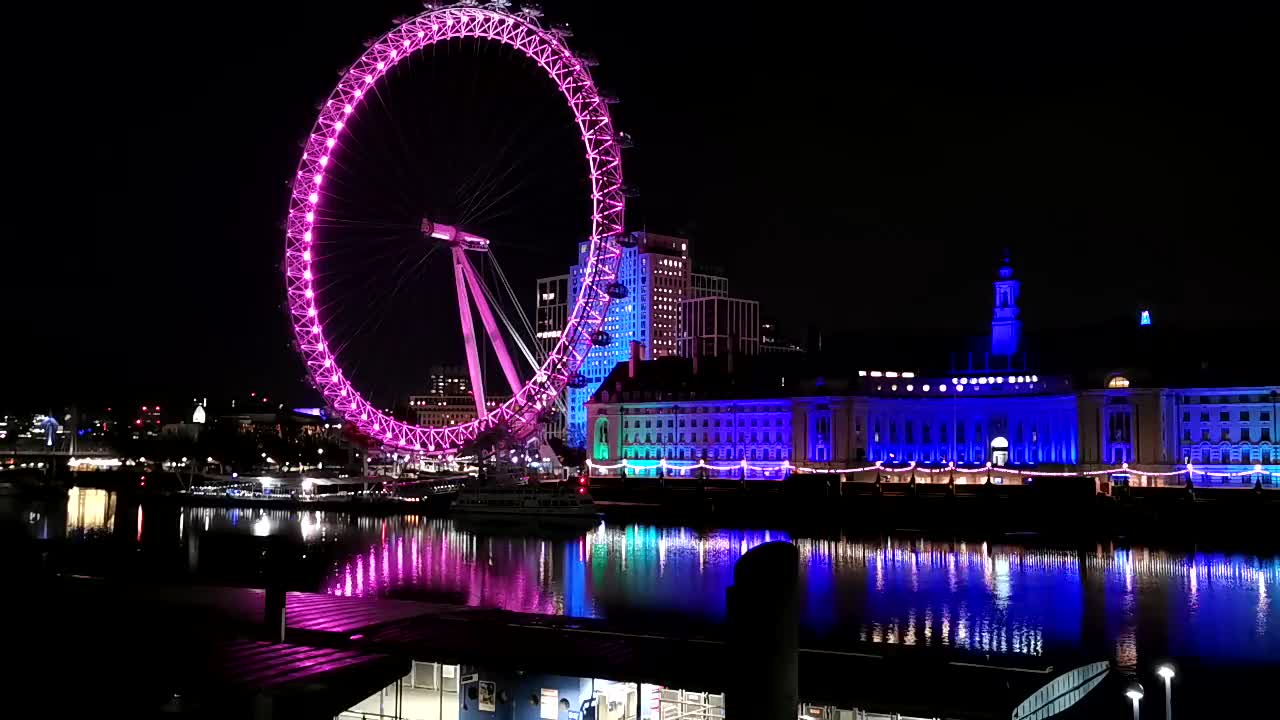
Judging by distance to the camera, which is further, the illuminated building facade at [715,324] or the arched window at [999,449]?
the illuminated building facade at [715,324]

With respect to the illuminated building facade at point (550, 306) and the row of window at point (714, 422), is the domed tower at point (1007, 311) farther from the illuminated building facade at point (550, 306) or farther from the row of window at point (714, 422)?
the illuminated building facade at point (550, 306)

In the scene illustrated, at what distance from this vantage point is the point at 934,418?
93.6m

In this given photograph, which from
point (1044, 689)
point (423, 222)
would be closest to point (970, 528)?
point (423, 222)

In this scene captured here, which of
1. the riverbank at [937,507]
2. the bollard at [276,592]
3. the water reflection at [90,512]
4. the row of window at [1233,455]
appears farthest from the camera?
the row of window at [1233,455]

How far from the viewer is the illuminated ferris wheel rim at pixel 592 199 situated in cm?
4759

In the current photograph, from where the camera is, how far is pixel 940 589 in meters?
40.5

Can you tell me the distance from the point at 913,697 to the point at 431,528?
5610cm

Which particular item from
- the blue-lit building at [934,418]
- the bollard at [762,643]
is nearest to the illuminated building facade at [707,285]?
the blue-lit building at [934,418]

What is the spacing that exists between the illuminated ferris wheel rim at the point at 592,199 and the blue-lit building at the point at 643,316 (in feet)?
296

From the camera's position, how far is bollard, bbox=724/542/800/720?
929cm

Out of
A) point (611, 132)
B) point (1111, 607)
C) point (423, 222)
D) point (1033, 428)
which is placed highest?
point (611, 132)

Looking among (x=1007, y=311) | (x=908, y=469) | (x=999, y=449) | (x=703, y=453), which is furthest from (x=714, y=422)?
(x=1007, y=311)

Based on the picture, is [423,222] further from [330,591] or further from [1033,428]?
[1033,428]

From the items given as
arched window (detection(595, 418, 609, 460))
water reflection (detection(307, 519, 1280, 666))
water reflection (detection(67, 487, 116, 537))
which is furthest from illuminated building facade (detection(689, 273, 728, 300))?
water reflection (detection(307, 519, 1280, 666))
